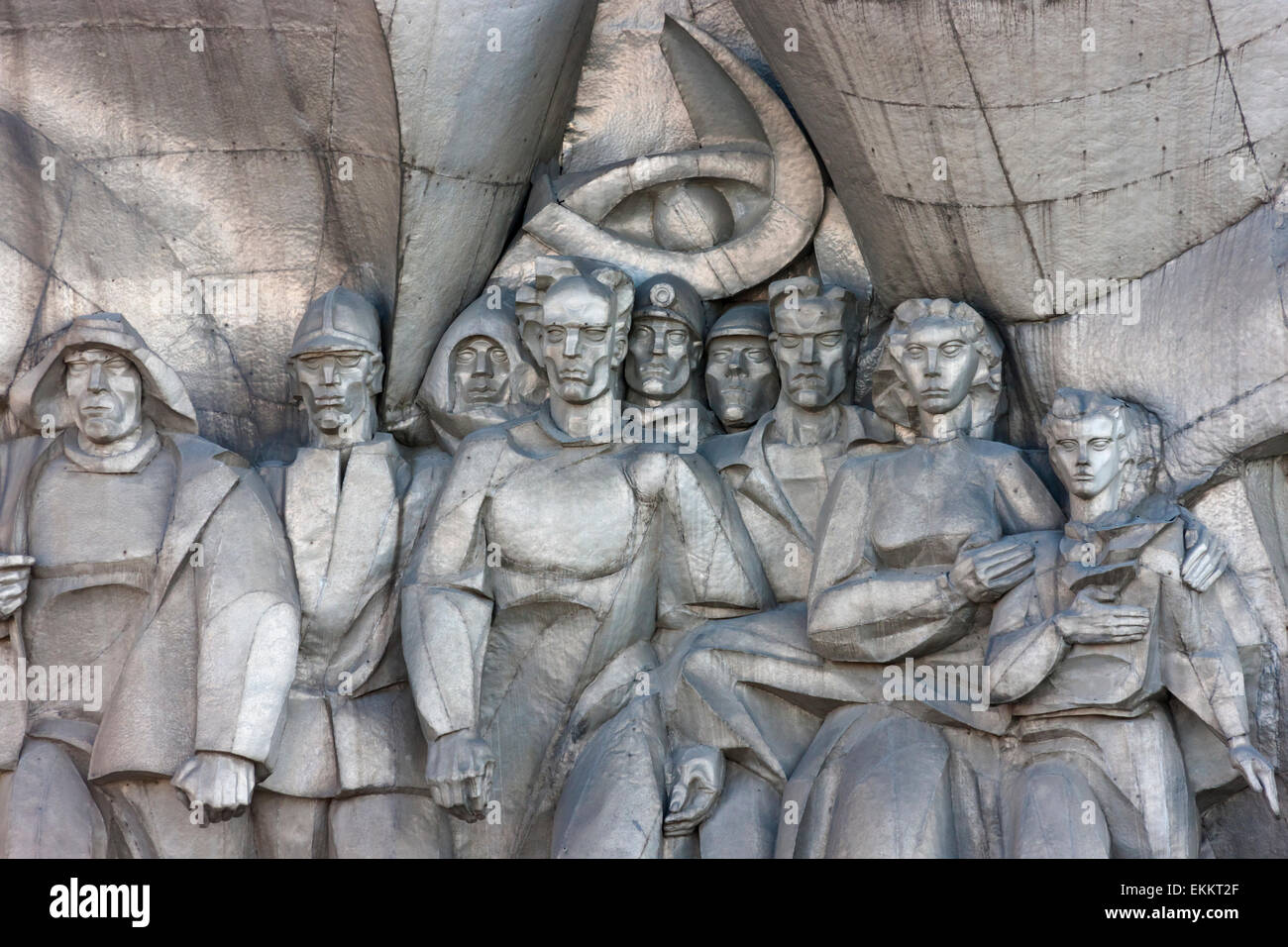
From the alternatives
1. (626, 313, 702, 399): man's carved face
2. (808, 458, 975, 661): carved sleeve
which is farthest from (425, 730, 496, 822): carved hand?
(626, 313, 702, 399): man's carved face

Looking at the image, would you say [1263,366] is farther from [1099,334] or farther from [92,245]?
[92,245]

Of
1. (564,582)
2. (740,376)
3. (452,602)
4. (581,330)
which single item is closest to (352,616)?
(452,602)

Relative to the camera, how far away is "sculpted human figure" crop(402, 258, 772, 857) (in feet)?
32.2

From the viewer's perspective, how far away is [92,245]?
10.6 m

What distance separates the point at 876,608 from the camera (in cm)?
950

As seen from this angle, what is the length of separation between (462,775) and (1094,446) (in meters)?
2.34

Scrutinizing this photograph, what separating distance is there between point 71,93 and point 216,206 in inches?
26.6

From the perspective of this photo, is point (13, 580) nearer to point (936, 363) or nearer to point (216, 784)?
point (216, 784)

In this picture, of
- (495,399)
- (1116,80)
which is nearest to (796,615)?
(495,399)

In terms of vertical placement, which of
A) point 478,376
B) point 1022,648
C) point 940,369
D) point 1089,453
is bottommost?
point 1022,648

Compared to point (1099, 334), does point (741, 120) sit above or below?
above
